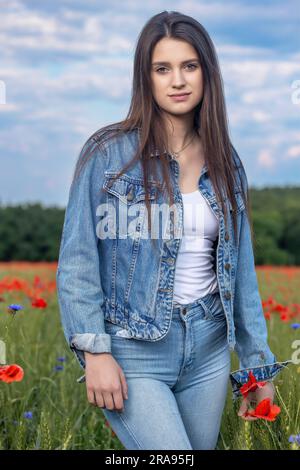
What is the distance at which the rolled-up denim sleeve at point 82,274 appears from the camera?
2291mm

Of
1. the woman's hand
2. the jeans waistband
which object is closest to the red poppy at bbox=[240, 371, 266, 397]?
the woman's hand

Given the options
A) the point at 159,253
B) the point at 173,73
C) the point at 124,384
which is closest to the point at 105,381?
the point at 124,384

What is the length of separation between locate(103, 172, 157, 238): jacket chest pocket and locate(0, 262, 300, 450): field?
0.70 meters

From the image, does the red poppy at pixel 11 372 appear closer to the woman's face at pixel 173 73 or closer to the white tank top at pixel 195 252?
the white tank top at pixel 195 252

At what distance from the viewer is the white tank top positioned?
2.38 meters

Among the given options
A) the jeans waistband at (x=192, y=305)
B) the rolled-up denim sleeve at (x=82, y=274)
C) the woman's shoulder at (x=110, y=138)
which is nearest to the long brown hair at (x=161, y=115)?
the woman's shoulder at (x=110, y=138)

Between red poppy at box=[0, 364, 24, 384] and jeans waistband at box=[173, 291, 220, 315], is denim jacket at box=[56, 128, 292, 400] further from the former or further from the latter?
red poppy at box=[0, 364, 24, 384]

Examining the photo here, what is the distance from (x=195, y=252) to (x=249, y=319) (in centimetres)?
45

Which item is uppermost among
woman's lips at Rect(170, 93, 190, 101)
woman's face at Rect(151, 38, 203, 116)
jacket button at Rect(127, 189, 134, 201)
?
woman's face at Rect(151, 38, 203, 116)

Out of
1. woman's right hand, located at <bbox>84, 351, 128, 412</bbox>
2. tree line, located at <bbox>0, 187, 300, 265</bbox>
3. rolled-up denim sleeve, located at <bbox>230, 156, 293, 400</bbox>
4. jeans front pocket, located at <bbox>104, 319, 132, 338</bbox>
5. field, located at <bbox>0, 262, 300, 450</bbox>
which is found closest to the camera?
woman's right hand, located at <bbox>84, 351, 128, 412</bbox>

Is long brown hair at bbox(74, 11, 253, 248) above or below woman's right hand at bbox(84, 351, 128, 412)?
above

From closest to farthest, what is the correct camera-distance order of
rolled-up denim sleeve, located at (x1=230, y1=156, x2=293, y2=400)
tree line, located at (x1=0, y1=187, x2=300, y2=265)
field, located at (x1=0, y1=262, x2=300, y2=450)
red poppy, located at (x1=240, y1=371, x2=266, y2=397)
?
red poppy, located at (x1=240, y1=371, x2=266, y2=397), rolled-up denim sleeve, located at (x1=230, y1=156, x2=293, y2=400), field, located at (x1=0, y1=262, x2=300, y2=450), tree line, located at (x1=0, y1=187, x2=300, y2=265)

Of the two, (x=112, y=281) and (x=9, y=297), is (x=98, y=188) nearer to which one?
(x=112, y=281)

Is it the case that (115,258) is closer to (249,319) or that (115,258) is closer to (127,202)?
(127,202)
